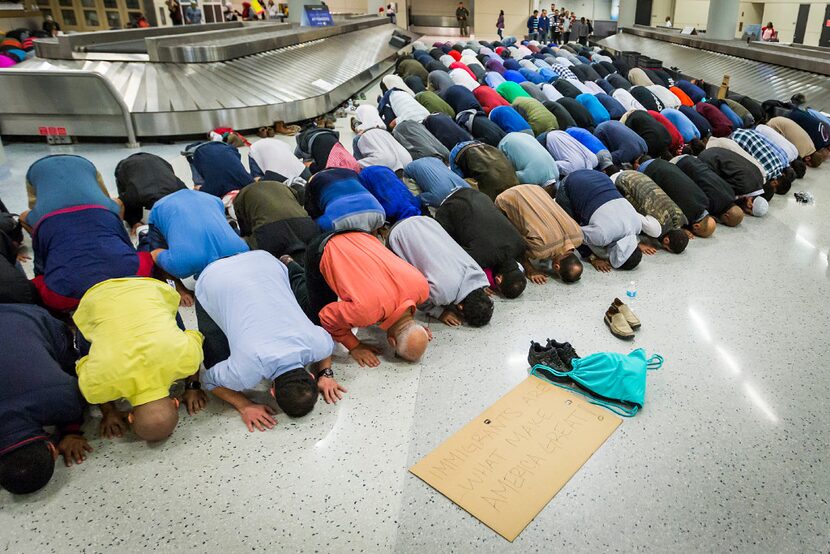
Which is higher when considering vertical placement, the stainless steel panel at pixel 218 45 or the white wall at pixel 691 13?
the white wall at pixel 691 13

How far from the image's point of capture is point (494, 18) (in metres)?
28.0

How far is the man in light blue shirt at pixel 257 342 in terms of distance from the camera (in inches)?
87.7

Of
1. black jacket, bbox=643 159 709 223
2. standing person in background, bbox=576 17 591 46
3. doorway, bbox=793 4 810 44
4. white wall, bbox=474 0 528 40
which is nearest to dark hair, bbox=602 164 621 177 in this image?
black jacket, bbox=643 159 709 223

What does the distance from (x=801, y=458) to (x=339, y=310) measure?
2128mm

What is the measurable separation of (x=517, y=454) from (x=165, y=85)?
7.04 metres

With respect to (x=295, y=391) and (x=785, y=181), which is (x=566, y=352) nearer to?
(x=295, y=391)

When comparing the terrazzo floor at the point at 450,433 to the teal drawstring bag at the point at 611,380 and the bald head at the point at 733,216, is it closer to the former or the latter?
the teal drawstring bag at the point at 611,380

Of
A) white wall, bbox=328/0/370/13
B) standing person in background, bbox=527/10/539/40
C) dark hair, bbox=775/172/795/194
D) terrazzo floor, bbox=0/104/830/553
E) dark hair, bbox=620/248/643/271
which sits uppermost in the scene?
white wall, bbox=328/0/370/13

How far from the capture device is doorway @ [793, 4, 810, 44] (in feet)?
55.3

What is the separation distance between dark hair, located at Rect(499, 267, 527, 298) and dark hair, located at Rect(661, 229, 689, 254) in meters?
1.48

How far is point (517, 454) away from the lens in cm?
211

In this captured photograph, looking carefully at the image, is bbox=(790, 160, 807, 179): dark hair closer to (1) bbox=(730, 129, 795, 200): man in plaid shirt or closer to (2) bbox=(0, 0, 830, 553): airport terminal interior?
(2) bbox=(0, 0, 830, 553): airport terminal interior

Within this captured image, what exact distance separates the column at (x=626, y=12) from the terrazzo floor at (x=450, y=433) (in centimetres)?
2184

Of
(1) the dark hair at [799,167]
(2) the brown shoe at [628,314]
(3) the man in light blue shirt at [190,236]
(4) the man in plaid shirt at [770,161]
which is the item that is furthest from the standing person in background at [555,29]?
(3) the man in light blue shirt at [190,236]
